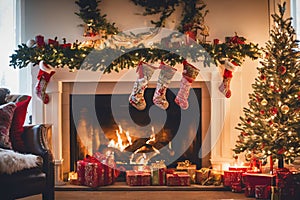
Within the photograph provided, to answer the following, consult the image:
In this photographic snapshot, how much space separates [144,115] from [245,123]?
1.20 metres

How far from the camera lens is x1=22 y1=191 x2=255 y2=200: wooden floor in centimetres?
392

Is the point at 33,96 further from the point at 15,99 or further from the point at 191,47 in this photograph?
A: the point at 191,47

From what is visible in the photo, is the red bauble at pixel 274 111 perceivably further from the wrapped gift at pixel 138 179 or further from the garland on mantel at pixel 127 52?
the wrapped gift at pixel 138 179

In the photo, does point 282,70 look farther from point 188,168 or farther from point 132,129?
point 132,129

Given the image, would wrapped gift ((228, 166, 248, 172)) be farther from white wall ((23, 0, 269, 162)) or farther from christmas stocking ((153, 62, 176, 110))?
christmas stocking ((153, 62, 176, 110))

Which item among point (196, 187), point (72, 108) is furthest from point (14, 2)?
point (196, 187)

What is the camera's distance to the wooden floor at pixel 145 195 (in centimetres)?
392

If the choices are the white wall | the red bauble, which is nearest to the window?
the white wall

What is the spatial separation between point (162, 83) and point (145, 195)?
1071mm

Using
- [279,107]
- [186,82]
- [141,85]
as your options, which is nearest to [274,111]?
[279,107]

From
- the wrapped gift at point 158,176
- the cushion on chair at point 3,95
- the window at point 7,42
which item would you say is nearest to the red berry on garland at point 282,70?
the wrapped gift at point 158,176

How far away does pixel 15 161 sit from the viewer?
3.03 metres

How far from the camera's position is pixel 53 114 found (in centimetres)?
450

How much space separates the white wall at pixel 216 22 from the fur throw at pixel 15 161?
181cm
